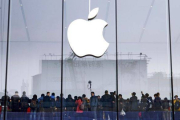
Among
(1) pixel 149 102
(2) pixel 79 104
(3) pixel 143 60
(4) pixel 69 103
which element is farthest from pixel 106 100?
(3) pixel 143 60

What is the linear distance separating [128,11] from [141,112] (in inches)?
101

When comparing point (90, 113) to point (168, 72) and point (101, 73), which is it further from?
point (168, 72)

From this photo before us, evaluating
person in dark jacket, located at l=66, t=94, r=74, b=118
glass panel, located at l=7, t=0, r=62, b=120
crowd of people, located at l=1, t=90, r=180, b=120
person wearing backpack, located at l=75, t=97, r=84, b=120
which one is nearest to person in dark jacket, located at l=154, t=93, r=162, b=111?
crowd of people, located at l=1, t=90, r=180, b=120

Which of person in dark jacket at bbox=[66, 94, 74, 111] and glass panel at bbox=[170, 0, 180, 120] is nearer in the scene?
person in dark jacket at bbox=[66, 94, 74, 111]

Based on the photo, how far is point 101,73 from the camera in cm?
1250

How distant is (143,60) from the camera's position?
12.7 metres

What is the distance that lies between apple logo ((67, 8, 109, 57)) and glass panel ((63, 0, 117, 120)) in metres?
0.50

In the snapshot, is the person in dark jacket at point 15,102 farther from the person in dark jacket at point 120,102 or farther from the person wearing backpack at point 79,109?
the person in dark jacket at point 120,102

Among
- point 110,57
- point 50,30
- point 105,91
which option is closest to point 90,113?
point 105,91

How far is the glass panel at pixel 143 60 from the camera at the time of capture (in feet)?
40.6

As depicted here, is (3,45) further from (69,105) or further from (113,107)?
(113,107)

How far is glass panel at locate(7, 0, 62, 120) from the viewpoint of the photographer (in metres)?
12.2

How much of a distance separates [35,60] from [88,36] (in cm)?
158

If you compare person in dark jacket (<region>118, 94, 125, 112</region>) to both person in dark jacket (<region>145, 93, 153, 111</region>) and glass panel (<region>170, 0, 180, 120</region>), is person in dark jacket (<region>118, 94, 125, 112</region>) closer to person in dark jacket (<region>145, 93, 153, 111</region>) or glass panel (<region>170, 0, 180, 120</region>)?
person in dark jacket (<region>145, 93, 153, 111</region>)
